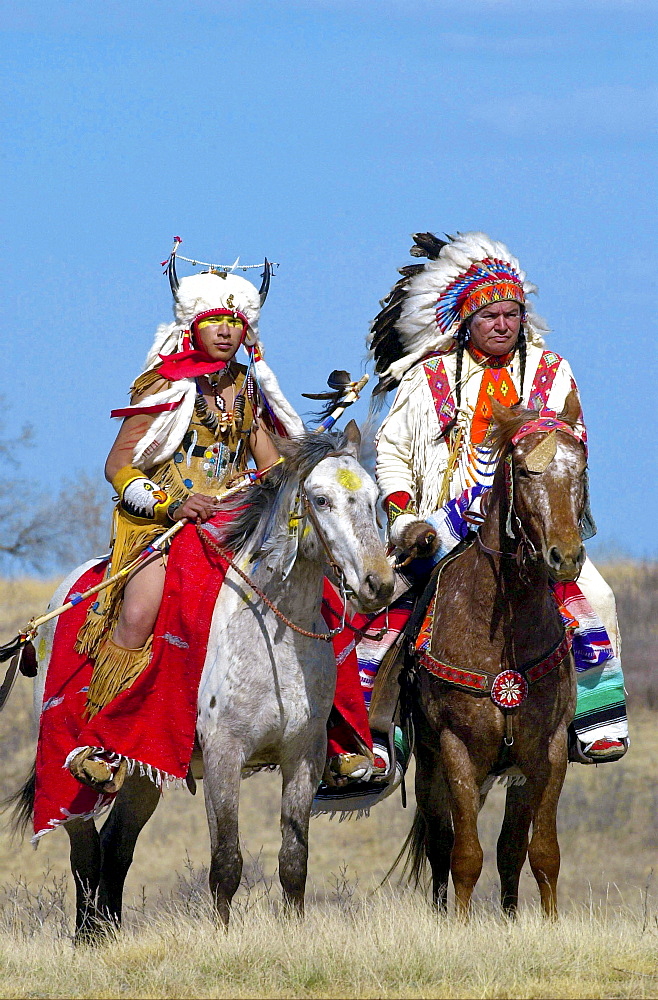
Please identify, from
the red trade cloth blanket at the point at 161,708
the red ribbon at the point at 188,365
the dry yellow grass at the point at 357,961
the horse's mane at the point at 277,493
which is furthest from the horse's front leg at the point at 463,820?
the red ribbon at the point at 188,365

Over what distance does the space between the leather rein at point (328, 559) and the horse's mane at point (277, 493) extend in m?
0.07

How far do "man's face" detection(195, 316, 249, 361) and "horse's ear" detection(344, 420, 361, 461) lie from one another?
1032 millimetres

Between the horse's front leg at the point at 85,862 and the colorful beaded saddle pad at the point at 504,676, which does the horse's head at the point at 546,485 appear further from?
the horse's front leg at the point at 85,862

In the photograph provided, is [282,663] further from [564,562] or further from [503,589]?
[564,562]

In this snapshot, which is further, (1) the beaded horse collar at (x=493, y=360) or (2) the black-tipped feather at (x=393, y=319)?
(2) the black-tipped feather at (x=393, y=319)

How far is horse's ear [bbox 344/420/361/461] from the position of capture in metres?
6.93

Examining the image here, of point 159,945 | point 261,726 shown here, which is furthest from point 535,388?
point 159,945

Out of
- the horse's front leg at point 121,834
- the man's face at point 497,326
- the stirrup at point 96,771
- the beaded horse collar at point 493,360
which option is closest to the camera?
the stirrup at point 96,771

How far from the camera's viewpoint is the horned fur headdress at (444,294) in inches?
318

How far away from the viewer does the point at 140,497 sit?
7.52 m

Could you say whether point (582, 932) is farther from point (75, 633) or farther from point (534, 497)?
point (75, 633)

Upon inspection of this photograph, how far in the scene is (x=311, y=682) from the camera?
708 centimetres

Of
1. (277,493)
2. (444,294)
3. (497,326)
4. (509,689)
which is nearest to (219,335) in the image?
(277,493)

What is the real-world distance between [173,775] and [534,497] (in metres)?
2.03
